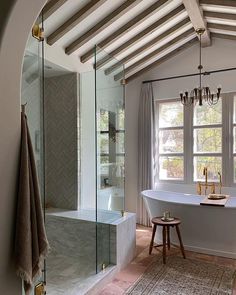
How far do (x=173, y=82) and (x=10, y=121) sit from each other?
13.0 ft

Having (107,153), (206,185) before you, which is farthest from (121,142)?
(206,185)

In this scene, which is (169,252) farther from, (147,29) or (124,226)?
(147,29)

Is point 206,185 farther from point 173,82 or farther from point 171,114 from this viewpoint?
point 173,82

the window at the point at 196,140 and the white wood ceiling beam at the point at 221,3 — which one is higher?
the white wood ceiling beam at the point at 221,3

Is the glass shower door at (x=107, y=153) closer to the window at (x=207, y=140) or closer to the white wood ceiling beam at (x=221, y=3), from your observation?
the white wood ceiling beam at (x=221, y=3)

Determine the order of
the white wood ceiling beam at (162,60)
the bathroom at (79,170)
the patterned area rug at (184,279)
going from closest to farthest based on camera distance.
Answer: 1. the bathroom at (79,170)
2. the patterned area rug at (184,279)
3. the white wood ceiling beam at (162,60)

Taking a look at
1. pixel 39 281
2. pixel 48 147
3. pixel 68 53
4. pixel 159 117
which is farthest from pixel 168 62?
pixel 39 281

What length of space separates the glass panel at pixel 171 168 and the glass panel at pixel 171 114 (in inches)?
25.5

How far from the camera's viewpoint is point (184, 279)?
2.80 metres

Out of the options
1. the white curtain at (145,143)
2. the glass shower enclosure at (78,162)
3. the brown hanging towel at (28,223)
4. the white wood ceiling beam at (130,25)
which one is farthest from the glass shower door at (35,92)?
the white curtain at (145,143)

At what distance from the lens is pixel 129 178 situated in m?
5.15

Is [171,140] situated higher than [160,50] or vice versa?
[160,50]

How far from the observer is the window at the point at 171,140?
4.79 meters

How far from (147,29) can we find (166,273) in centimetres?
328
